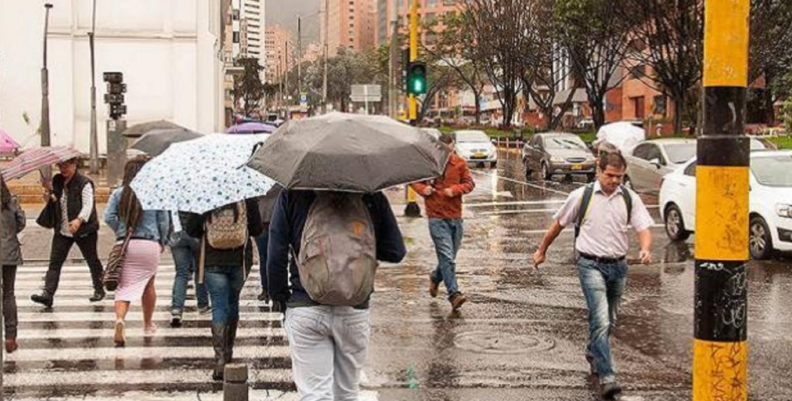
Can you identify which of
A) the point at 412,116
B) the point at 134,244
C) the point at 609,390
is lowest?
the point at 609,390

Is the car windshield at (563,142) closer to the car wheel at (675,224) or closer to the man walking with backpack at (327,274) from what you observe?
the car wheel at (675,224)

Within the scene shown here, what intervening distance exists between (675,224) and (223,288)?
11.0 m

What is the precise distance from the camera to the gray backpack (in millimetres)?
4887

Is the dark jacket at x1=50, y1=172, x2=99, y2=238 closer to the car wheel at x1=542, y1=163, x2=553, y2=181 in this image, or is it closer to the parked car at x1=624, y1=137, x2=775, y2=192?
the parked car at x1=624, y1=137, x2=775, y2=192

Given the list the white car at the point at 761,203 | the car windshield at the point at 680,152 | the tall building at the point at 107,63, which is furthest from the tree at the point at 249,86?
the white car at the point at 761,203

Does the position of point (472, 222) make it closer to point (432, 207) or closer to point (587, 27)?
point (432, 207)

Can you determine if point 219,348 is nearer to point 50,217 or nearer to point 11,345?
point 11,345

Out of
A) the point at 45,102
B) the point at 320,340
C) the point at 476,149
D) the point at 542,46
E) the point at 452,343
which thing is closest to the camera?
the point at 320,340

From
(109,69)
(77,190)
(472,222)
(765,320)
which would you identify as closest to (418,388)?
(765,320)

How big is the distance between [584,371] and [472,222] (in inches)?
503

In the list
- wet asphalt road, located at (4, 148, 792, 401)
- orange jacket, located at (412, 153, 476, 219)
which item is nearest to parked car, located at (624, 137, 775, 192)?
wet asphalt road, located at (4, 148, 792, 401)

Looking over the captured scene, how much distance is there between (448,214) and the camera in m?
10.8

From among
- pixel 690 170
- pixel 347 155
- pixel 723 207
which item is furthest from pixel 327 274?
pixel 690 170

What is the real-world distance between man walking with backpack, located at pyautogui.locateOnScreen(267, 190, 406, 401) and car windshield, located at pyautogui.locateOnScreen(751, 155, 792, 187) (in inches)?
432
